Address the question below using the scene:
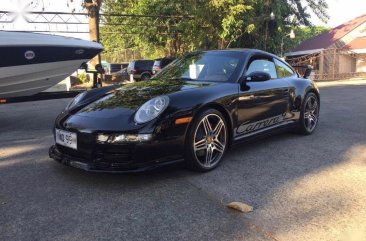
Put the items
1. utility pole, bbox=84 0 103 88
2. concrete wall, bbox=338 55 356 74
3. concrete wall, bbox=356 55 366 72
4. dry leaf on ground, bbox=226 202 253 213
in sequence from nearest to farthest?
dry leaf on ground, bbox=226 202 253 213 < utility pole, bbox=84 0 103 88 < concrete wall, bbox=338 55 356 74 < concrete wall, bbox=356 55 366 72

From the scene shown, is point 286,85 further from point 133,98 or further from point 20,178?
point 20,178

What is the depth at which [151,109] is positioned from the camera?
3.84m

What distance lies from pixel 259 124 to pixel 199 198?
6.00 ft

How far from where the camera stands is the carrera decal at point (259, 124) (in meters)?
4.70

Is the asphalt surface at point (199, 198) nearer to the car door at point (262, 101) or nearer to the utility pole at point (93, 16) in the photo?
the car door at point (262, 101)

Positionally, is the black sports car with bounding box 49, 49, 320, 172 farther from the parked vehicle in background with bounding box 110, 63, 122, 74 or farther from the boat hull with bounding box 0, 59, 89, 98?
the parked vehicle in background with bounding box 110, 63, 122, 74

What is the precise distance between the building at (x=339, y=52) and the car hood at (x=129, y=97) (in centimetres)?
2310

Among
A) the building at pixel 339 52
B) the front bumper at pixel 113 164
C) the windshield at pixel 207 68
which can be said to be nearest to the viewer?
the front bumper at pixel 113 164

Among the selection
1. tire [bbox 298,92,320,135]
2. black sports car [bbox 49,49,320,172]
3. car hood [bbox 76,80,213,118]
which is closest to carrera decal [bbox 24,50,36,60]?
black sports car [bbox 49,49,320,172]

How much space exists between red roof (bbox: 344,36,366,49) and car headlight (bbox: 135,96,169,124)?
101ft

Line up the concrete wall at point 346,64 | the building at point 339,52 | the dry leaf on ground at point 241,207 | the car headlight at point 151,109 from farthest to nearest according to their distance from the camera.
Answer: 1. the concrete wall at point 346,64
2. the building at point 339,52
3. the car headlight at point 151,109
4. the dry leaf on ground at point 241,207

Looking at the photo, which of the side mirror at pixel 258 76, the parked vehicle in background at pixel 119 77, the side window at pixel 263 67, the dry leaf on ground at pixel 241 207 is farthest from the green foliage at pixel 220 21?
the dry leaf on ground at pixel 241 207

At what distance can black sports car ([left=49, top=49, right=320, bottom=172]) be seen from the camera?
12.1ft

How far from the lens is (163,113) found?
12.5 feet
